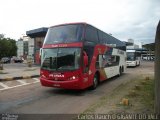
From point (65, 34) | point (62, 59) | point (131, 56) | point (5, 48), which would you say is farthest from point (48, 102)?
point (5, 48)

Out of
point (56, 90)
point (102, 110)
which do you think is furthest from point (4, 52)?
point (102, 110)

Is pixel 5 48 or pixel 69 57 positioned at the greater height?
pixel 5 48

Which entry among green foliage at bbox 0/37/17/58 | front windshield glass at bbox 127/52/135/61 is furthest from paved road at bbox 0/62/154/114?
green foliage at bbox 0/37/17/58

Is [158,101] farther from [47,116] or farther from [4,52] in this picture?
[4,52]

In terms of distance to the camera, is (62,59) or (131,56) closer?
(62,59)

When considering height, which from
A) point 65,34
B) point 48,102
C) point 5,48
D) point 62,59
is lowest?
point 48,102

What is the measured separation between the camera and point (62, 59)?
12.3m

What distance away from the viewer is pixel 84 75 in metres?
12.6

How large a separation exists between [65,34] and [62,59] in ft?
4.51

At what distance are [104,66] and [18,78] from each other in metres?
6.98

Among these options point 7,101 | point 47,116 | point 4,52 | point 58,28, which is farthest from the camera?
point 4,52

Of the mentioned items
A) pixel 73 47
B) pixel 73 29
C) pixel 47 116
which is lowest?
pixel 47 116

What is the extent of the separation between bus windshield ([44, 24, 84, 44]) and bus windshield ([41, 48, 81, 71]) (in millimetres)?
534

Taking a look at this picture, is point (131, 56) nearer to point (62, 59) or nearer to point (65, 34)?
point (65, 34)
